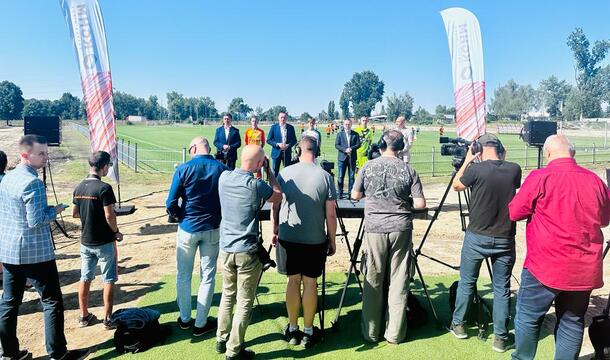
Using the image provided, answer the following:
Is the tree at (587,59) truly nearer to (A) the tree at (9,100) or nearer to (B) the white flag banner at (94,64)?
(B) the white flag banner at (94,64)

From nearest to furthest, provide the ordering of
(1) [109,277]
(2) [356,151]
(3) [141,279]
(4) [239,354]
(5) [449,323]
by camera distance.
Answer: (4) [239,354] → (1) [109,277] → (5) [449,323] → (3) [141,279] → (2) [356,151]

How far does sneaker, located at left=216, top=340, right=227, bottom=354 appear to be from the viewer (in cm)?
407

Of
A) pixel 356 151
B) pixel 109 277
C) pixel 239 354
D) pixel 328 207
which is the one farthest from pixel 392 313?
pixel 356 151

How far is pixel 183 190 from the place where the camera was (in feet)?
13.9

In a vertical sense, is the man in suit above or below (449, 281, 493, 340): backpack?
above

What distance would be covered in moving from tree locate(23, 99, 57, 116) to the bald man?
136902mm

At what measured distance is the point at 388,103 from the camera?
135 meters

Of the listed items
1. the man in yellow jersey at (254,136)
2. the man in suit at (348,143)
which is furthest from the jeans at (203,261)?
the man in suit at (348,143)

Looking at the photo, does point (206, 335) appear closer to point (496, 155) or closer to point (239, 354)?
point (239, 354)

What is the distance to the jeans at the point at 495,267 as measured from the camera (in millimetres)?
4098

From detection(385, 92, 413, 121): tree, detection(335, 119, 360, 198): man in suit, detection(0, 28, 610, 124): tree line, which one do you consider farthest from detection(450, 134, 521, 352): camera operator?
detection(385, 92, 413, 121): tree

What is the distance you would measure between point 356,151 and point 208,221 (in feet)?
23.8

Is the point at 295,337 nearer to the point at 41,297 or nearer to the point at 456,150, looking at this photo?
the point at 41,297

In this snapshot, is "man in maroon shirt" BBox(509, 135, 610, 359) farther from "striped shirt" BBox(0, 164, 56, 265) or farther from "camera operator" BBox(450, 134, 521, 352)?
"striped shirt" BBox(0, 164, 56, 265)
